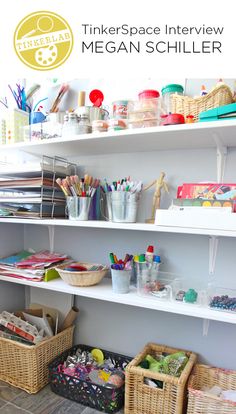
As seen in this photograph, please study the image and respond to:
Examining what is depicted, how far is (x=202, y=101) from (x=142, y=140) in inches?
9.3

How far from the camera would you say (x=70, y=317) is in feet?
4.29

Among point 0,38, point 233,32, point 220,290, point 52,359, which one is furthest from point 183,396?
point 0,38

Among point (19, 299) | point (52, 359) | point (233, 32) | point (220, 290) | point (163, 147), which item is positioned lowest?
point (52, 359)

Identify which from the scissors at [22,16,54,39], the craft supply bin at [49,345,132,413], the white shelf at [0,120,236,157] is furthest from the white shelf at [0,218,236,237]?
the scissors at [22,16,54,39]

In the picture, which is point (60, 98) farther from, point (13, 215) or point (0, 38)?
point (13, 215)

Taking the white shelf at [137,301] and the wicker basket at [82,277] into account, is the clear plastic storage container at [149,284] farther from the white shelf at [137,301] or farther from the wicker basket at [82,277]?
the wicker basket at [82,277]

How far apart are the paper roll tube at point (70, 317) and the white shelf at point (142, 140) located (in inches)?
28.0

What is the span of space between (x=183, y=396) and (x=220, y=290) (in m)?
0.36

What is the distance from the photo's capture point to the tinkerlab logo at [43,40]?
121cm

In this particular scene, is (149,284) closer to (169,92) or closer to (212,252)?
(212,252)

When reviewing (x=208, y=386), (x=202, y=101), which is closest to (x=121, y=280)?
(x=208, y=386)

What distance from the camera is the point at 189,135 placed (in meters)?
0.93

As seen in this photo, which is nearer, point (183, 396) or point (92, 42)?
point (183, 396)

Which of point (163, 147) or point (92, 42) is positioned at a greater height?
point (92, 42)
